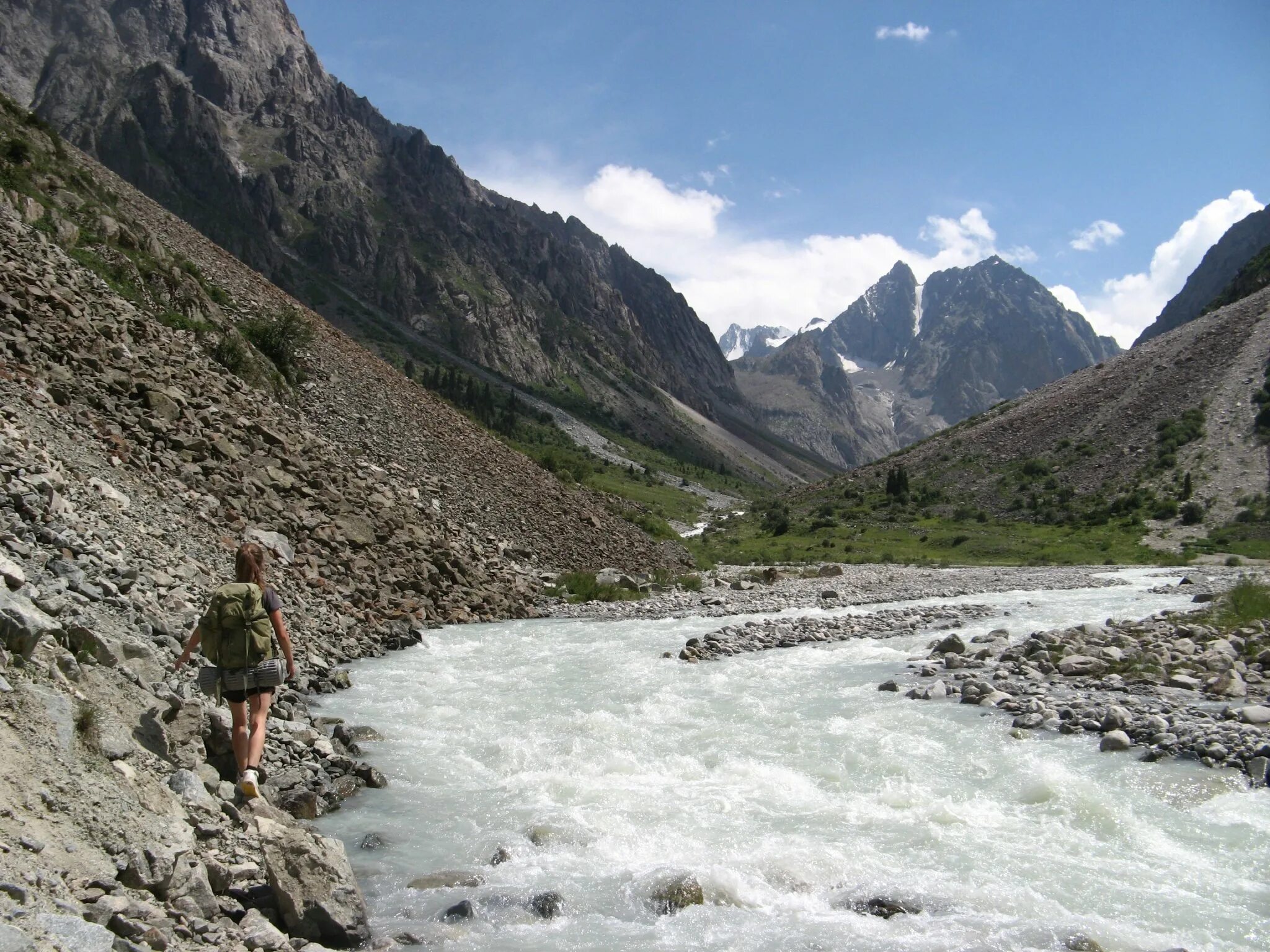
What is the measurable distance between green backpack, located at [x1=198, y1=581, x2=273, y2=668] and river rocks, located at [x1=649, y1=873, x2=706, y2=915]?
5.91 metres

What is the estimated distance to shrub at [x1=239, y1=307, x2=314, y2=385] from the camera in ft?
116

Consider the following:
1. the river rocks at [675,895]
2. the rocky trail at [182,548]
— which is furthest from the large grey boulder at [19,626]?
the river rocks at [675,895]

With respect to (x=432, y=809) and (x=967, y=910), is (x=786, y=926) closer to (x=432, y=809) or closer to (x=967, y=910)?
(x=967, y=910)

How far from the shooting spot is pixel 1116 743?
14.3 metres

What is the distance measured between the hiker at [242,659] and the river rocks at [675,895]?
5.22 meters

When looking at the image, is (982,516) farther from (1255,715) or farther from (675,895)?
(675,895)

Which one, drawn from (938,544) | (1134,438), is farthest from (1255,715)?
(1134,438)

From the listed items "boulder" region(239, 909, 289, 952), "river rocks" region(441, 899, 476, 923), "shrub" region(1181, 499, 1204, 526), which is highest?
"shrub" region(1181, 499, 1204, 526)

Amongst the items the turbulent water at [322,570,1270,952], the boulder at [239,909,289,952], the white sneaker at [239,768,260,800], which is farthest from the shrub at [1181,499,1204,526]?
the boulder at [239,909,289,952]

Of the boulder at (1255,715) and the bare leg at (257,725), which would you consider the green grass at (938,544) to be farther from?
the bare leg at (257,725)

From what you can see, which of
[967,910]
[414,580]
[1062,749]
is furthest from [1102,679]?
[414,580]

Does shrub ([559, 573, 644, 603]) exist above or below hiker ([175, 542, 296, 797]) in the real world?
below

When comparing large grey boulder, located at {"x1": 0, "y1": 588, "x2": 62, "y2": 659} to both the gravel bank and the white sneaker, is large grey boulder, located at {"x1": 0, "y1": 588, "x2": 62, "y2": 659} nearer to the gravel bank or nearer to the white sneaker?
the white sneaker

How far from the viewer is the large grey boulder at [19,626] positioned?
7969 mm
